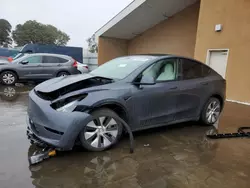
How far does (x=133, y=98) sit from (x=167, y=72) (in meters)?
1.06

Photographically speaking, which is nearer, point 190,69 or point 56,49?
point 190,69

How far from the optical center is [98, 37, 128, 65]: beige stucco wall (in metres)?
15.6

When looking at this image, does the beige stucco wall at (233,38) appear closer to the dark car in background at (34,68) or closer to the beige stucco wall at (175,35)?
the beige stucco wall at (175,35)

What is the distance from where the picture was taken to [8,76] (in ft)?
32.3

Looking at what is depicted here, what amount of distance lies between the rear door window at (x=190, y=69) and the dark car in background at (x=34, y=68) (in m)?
7.48

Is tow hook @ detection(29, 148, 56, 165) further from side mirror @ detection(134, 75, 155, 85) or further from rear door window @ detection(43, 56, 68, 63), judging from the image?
rear door window @ detection(43, 56, 68, 63)

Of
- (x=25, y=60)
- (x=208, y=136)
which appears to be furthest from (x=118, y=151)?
A: (x=25, y=60)

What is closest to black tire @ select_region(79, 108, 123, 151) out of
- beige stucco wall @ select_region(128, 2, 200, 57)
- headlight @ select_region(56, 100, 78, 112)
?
headlight @ select_region(56, 100, 78, 112)

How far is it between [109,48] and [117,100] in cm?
1299

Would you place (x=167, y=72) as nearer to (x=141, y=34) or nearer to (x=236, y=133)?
(x=236, y=133)

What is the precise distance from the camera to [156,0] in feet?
37.8

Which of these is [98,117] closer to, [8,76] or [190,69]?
[190,69]

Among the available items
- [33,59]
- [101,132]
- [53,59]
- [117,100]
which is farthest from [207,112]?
[33,59]

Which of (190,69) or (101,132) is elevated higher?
(190,69)
